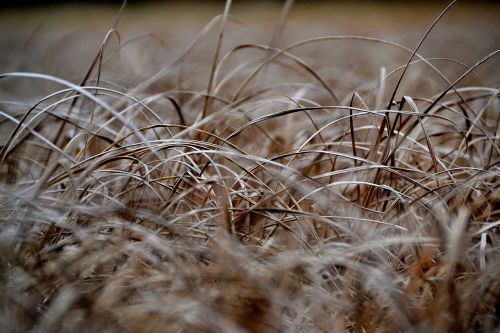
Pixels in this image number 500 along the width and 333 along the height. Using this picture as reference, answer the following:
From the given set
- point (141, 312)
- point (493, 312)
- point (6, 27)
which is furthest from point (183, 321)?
point (6, 27)

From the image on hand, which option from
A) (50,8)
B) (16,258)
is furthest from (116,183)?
(50,8)

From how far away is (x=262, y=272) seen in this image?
1.66 feet

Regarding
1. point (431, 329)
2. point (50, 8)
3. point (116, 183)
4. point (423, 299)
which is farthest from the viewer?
point (50, 8)

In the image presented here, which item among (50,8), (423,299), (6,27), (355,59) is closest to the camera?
(423,299)

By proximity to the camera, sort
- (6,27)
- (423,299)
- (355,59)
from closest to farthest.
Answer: (423,299), (355,59), (6,27)

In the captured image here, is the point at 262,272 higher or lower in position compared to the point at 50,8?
higher

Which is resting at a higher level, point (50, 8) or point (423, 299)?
point (423, 299)

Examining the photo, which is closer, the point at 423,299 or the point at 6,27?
the point at 423,299

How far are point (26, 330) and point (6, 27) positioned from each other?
349 centimetres

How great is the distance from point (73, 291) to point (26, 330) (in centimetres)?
6

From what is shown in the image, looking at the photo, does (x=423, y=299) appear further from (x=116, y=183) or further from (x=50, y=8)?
(x=50, y=8)

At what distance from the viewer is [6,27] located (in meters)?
3.47

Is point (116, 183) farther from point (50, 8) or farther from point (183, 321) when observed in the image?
point (50, 8)

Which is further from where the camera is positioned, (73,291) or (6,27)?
(6,27)
